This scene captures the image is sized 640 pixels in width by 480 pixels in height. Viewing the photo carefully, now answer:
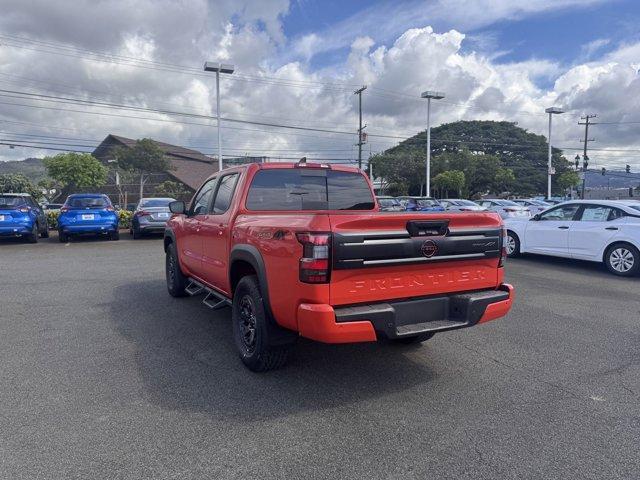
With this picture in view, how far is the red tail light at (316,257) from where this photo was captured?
3242mm

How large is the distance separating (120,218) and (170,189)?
82.1ft

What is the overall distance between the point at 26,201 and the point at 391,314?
47.2 feet

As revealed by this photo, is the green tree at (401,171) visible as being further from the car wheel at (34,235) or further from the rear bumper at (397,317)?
the rear bumper at (397,317)

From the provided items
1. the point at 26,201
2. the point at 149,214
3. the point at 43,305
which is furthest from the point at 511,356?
the point at 26,201

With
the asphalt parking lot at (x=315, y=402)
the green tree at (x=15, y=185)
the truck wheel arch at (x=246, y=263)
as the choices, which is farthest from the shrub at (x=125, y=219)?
the green tree at (x=15, y=185)

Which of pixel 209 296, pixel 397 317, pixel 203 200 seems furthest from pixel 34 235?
pixel 397 317

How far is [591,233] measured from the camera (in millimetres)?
Result: 9562

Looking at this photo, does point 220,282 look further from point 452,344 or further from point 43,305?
point 43,305

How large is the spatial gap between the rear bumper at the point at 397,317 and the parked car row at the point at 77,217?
11.7 metres

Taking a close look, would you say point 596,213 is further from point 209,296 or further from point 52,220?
point 52,220

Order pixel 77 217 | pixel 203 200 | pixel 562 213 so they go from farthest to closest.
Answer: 1. pixel 77 217
2. pixel 562 213
3. pixel 203 200

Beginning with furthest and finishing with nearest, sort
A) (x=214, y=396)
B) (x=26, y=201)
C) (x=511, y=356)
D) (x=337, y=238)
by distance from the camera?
1. (x=26, y=201)
2. (x=511, y=356)
3. (x=214, y=396)
4. (x=337, y=238)

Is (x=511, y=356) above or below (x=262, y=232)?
below

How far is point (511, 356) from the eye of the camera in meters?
4.57
